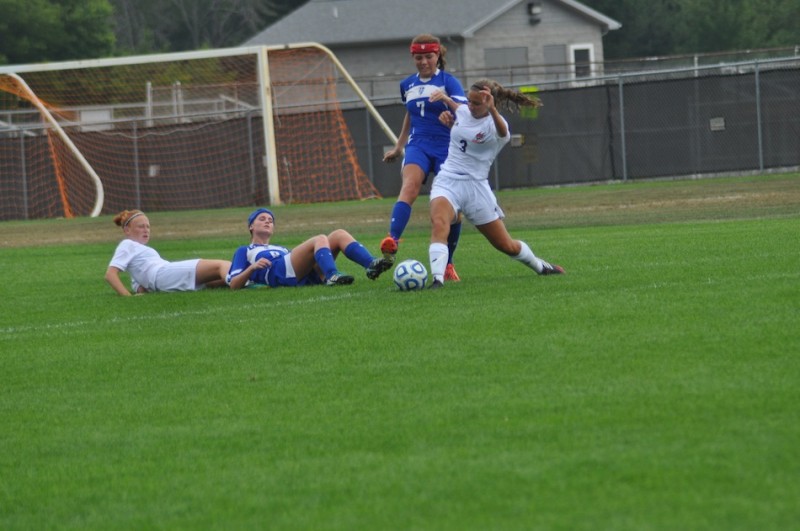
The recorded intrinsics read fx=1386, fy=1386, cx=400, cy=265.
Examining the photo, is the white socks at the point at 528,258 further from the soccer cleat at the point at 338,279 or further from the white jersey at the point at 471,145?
the soccer cleat at the point at 338,279

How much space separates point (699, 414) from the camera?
5.63 meters

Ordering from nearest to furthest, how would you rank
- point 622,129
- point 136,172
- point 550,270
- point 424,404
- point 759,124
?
1. point 424,404
2. point 550,270
3. point 759,124
4. point 622,129
5. point 136,172

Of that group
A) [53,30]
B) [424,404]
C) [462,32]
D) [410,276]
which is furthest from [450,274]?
[53,30]

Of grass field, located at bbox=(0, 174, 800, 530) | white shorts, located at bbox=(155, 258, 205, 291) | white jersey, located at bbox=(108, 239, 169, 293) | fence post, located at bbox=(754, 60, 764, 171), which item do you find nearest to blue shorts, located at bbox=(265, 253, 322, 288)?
grass field, located at bbox=(0, 174, 800, 530)

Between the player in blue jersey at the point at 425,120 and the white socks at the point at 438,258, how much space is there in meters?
1.41

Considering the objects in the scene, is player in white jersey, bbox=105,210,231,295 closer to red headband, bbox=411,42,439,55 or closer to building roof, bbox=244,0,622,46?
red headband, bbox=411,42,439,55

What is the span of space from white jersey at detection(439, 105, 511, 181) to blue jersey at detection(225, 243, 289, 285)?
1745mm

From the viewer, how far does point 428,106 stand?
41.4 feet

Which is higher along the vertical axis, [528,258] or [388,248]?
[388,248]

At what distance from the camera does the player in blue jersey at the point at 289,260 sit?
11773mm

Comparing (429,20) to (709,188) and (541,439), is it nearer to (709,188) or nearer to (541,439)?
(709,188)

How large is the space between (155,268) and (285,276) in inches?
54.0

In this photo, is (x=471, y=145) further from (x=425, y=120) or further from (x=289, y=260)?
(x=289, y=260)

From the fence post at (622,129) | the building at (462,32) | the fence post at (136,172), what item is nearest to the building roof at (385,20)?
the building at (462,32)
